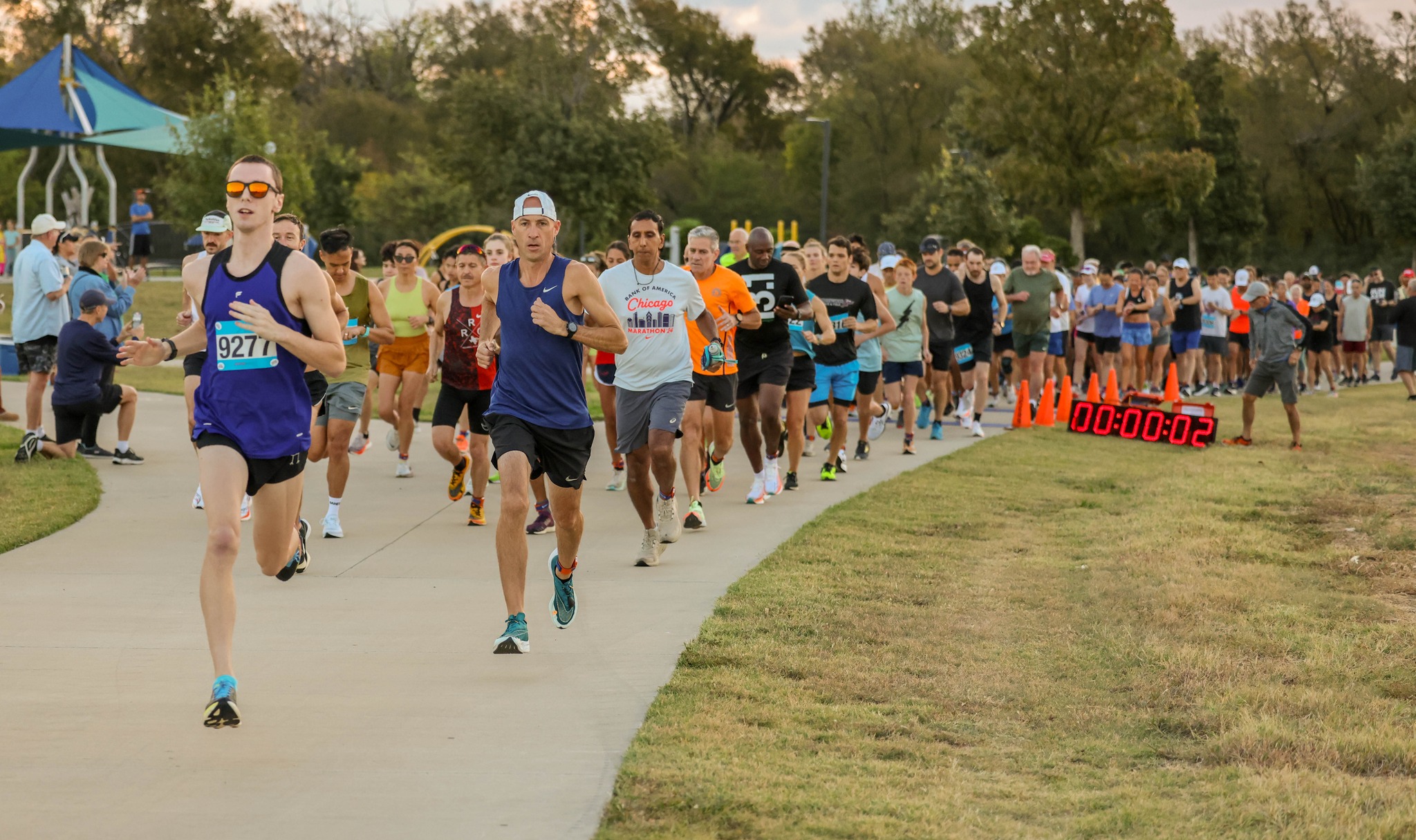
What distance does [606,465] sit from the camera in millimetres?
13797

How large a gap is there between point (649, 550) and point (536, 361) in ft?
8.00

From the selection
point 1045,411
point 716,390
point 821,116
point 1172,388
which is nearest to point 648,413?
point 716,390

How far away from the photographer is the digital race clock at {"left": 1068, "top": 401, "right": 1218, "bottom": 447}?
55.6 ft

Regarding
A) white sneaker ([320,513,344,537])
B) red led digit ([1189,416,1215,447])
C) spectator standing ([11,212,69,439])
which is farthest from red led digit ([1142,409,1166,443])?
spectator standing ([11,212,69,439])

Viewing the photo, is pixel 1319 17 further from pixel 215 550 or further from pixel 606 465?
pixel 215 550

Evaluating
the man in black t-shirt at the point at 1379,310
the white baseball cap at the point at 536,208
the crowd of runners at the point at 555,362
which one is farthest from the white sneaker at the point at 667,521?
the man in black t-shirt at the point at 1379,310

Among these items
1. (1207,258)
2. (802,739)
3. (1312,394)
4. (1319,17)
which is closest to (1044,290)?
(1312,394)

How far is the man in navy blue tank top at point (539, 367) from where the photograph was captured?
21.5ft

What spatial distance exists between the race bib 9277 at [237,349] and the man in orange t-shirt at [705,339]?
4573 millimetres

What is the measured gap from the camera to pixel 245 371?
5.52m

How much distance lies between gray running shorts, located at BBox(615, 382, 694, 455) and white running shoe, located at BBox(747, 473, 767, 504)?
272 cm

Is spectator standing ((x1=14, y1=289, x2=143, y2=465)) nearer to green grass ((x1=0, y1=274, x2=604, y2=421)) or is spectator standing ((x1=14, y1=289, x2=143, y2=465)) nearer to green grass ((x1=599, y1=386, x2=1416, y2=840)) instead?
green grass ((x1=0, y1=274, x2=604, y2=421))

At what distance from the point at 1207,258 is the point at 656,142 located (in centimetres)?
2402

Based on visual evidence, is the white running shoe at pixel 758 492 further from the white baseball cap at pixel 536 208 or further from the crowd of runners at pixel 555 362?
the white baseball cap at pixel 536 208
